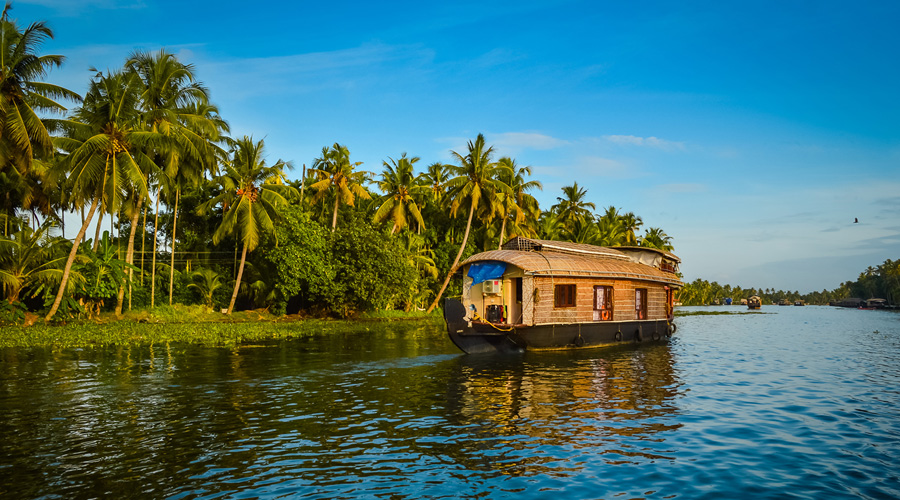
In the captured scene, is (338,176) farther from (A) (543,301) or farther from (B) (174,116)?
(A) (543,301)

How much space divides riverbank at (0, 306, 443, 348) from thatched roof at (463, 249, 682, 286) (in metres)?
12.2

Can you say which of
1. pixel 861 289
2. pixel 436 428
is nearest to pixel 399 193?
pixel 436 428

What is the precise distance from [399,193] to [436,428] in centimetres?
3609

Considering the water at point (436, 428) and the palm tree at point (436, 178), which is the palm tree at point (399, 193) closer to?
the palm tree at point (436, 178)

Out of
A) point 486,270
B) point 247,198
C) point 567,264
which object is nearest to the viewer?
point 486,270

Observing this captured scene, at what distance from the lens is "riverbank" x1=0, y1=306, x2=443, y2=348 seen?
79.7 ft

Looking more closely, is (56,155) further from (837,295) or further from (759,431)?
(837,295)

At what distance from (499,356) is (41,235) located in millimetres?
23786

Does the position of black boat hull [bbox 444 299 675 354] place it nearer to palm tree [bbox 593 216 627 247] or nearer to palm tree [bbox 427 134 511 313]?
palm tree [bbox 427 134 511 313]

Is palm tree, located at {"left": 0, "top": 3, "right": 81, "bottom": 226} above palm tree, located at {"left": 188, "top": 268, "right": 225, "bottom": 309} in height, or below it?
above

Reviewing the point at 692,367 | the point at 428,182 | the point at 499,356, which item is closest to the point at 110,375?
the point at 499,356

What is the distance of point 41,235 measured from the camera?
29.9 metres

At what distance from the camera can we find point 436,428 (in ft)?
37.0

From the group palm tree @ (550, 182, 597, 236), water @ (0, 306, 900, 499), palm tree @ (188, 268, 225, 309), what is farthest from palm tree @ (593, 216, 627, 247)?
water @ (0, 306, 900, 499)
